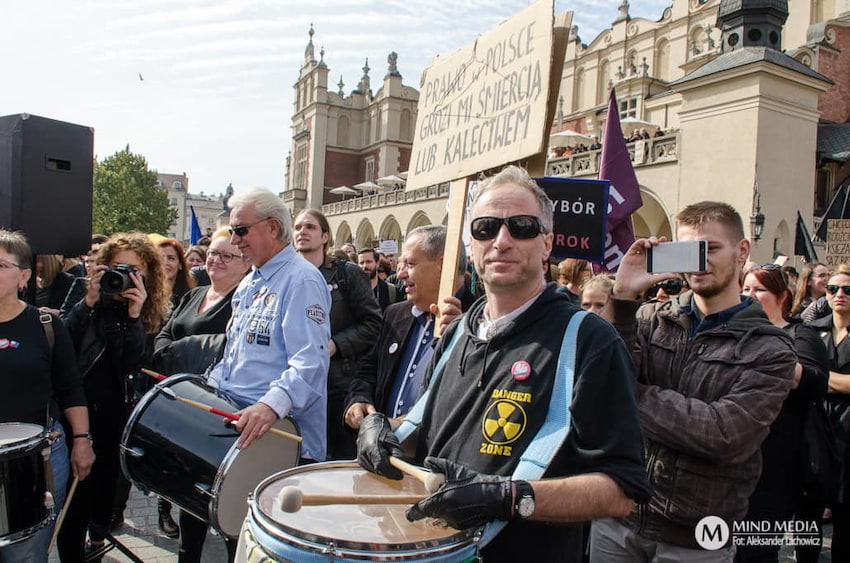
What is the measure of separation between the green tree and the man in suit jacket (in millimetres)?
58493

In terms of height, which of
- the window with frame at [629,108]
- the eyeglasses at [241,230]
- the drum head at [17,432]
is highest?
the window with frame at [629,108]

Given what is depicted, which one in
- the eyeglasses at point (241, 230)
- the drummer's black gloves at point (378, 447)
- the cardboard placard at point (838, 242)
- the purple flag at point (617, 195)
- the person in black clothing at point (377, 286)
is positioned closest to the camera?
the drummer's black gloves at point (378, 447)

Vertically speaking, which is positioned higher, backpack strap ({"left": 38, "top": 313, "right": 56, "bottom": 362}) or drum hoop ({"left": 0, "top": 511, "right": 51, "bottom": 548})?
backpack strap ({"left": 38, "top": 313, "right": 56, "bottom": 362})

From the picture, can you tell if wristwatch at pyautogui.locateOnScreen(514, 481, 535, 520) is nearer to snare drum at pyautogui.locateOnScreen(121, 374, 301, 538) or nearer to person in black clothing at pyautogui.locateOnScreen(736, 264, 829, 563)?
snare drum at pyautogui.locateOnScreen(121, 374, 301, 538)

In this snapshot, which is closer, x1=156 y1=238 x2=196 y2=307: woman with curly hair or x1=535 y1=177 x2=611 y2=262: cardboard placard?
x1=535 y1=177 x2=611 y2=262: cardboard placard

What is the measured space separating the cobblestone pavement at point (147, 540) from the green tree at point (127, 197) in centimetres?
5628

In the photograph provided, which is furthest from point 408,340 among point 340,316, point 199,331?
point 199,331

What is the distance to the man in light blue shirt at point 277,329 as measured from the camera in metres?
3.24

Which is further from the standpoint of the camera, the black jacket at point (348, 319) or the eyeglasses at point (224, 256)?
the black jacket at point (348, 319)

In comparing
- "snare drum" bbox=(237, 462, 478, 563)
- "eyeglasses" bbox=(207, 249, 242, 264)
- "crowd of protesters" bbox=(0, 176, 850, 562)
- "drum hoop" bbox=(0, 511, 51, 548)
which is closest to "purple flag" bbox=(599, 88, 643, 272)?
"crowd of protesters" bbox=(0, 176, 850, 562)

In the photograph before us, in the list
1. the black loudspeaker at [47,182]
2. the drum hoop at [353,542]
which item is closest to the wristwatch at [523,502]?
the drum hoop at [353,542]

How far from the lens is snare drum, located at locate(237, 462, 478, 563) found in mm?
1664

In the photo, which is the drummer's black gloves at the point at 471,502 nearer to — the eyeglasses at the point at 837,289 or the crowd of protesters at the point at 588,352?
the crowd of protesters at the point at 588,352

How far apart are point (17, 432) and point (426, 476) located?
2.40 meters
